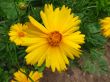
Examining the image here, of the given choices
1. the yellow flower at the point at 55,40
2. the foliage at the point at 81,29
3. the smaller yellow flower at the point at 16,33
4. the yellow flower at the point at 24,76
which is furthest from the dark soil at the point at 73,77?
the yellow flower at the point at 55,40

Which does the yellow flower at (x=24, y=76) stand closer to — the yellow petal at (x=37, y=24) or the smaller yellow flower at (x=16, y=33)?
the smaller yellow flower at (x=16, y=33)

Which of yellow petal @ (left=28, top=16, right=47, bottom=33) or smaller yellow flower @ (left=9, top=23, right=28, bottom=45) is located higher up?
yellow petal @ (left=28, top=16, right=47, bottom=33)

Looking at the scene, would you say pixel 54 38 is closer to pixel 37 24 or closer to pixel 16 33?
pixel 37 24

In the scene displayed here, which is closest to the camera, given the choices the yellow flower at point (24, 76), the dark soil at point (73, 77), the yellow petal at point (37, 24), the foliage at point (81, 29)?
the yellow petal at point (37, 24)

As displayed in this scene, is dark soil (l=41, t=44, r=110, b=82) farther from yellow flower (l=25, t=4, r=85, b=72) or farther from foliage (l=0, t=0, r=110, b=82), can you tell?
yellow flower (l=25, t=4, r=85, b=72)

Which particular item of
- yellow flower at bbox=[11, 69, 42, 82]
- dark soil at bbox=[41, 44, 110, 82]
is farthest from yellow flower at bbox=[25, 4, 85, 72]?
dark soil at bbox=[41, 44, 110, 82]

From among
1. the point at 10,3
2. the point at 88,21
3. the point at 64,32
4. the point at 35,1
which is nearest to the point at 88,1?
the point at 88,21
